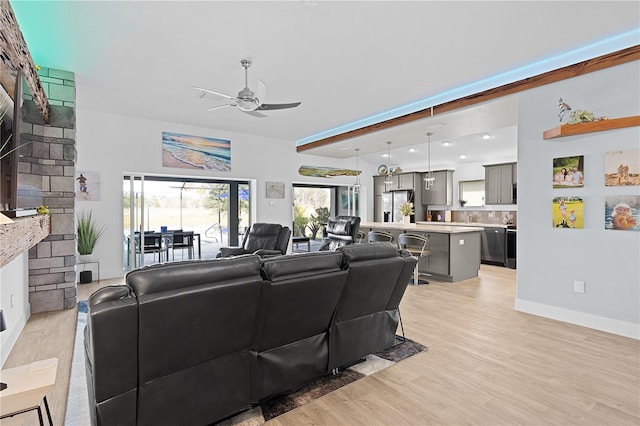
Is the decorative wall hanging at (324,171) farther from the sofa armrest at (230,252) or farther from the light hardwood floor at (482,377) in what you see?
the light hardwood floor at (482,377)

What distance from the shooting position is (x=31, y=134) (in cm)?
385

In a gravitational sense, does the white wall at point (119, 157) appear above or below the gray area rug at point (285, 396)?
above

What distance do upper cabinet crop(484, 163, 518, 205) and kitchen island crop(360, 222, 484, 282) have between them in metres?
1.97

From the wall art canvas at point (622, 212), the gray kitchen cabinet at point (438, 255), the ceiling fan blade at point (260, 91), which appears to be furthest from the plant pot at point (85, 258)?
the wall art canvas at point (622, 212)

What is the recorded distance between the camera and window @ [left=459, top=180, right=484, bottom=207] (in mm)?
8383

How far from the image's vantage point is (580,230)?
3635 millimetres

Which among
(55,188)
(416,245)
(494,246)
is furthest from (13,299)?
(494,246)

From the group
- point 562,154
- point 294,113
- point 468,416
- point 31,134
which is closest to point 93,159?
point 31,134

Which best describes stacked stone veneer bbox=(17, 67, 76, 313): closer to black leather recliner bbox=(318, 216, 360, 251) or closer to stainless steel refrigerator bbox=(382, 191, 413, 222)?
black leather recliner bbox=(318, 216, 360, 251)

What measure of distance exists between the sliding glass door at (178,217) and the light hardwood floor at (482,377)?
8.32ft

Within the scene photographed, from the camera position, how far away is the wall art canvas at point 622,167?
3258 mm

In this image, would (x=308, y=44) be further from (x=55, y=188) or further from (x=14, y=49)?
(x=55, y=188)

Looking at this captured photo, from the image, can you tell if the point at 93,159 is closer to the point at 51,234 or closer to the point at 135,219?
the point at 135,219

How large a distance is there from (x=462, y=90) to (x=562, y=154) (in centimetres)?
158
